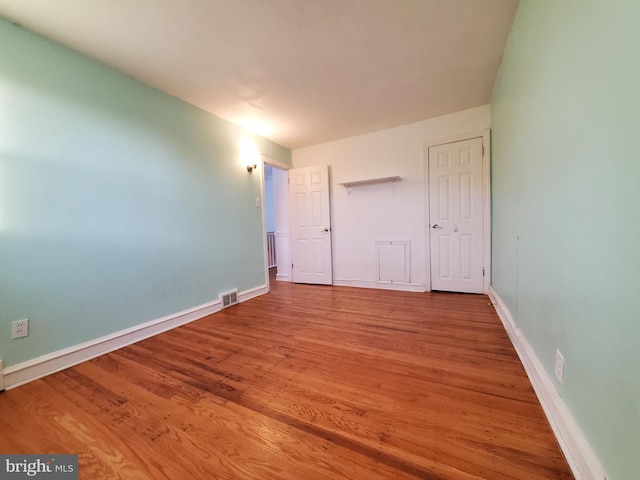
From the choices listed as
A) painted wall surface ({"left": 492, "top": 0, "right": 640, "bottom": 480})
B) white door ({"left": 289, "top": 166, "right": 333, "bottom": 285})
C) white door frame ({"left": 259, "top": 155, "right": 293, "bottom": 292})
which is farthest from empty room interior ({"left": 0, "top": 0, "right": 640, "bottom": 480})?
white door ({"left": 289, "top": 166, "right": 333, "bottom": 285})

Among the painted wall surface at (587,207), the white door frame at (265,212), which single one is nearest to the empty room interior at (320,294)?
the painted wall surface at (587,207)

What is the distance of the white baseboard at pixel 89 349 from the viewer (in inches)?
61.4

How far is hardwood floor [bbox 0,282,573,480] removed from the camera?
954mm

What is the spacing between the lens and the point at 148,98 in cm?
228

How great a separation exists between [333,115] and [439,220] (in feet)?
6.54

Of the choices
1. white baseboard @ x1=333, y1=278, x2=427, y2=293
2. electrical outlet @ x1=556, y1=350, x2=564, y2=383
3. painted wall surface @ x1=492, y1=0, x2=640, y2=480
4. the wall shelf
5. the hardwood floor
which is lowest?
the hardwood floor

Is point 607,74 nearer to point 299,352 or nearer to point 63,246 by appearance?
point 299,352

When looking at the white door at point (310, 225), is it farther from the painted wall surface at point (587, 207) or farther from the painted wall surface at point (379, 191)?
the painted wall surface at point (587, 207)

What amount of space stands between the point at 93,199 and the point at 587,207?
2.97 meters

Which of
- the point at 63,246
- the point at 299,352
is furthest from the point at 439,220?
the point at 63,246

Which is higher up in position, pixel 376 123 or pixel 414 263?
pixel 376 123

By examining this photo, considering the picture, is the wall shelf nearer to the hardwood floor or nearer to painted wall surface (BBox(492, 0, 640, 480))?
painted wall surface (BBox(492, 0, 640, 480))

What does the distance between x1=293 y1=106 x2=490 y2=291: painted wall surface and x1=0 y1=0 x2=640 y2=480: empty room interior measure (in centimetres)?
5

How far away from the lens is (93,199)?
6.26ft
